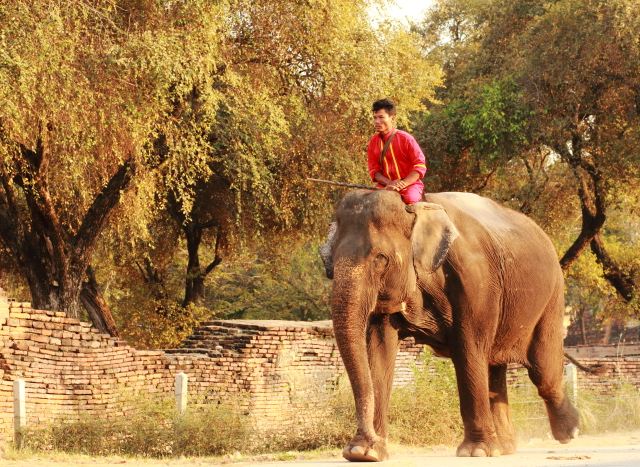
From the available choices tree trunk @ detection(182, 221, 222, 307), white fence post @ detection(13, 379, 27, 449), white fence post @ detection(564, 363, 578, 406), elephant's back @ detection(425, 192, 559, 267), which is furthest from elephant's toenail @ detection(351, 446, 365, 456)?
tree trunk @ detection(182, 221, 222, 307)

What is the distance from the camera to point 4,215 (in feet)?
79.0

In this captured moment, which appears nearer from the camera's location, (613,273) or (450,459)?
(450,459)

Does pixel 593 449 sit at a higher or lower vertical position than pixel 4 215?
lower

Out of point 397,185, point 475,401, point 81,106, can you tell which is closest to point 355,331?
point 397,185

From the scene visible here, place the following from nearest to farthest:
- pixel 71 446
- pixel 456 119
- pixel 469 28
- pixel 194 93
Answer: pixel 71 446 → pixel 194 93 → pixel 456 119 → pixel 469 28

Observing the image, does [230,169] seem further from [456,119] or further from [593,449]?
[593,449]

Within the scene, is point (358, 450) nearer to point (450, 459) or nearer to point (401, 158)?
point (450, 459)

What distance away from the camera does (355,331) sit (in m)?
9.17

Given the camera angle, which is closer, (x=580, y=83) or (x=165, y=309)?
(x=580, y=83)

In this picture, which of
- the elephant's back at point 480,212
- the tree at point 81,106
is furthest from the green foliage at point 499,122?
the elephant's back at point 480,212

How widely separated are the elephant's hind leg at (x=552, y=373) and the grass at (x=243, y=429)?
324cm

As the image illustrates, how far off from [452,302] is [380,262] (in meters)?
1.10

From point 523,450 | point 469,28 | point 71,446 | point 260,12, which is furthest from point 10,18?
point 469,28

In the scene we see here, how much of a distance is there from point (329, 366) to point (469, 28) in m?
19.3
